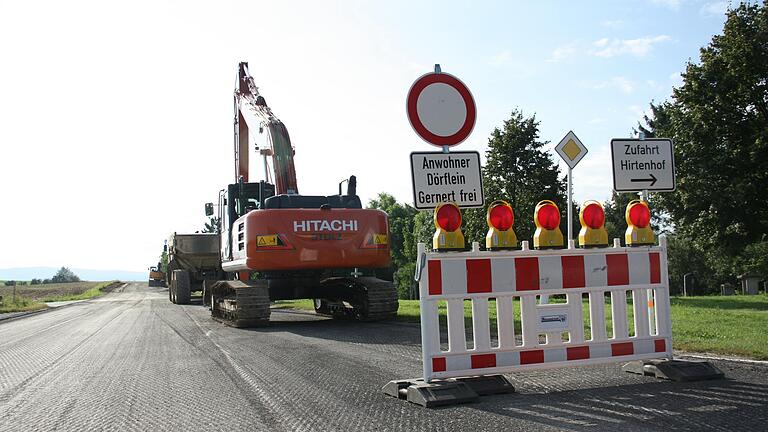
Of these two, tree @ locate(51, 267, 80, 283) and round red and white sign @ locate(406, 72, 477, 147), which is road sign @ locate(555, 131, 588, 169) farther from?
tree @ locate(51, 267, 80, 283)

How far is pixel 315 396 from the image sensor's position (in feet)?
17.8

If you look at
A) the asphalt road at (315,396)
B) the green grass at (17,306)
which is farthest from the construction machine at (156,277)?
the asphalt road at (315,396)

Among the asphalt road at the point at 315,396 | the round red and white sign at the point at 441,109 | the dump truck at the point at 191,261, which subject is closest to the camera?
the asphalt road at the point at 315,396

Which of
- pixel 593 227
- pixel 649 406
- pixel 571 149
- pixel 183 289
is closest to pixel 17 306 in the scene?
pixel 183 289

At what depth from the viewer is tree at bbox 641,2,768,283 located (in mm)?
25406

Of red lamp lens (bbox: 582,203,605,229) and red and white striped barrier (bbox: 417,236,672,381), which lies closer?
red and white striped barrier (bbox: 417,236,672,381)

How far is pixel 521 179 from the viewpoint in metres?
29.4

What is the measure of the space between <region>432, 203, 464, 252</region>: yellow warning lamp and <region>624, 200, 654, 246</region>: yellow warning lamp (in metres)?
1.68

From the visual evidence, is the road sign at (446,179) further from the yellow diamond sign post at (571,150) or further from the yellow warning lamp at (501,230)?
the yellow diamond sign post at (571,150)

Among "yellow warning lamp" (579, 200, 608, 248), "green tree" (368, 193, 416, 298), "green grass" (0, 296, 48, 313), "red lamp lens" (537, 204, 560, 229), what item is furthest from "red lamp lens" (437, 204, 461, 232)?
"green tree" (368, 193, 416, 298)

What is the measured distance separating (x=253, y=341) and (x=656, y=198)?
22.7m

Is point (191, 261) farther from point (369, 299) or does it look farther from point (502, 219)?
point (502, 219)

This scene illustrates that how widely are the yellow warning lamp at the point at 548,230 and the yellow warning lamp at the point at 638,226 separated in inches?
27.6

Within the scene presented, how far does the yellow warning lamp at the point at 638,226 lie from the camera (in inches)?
235
